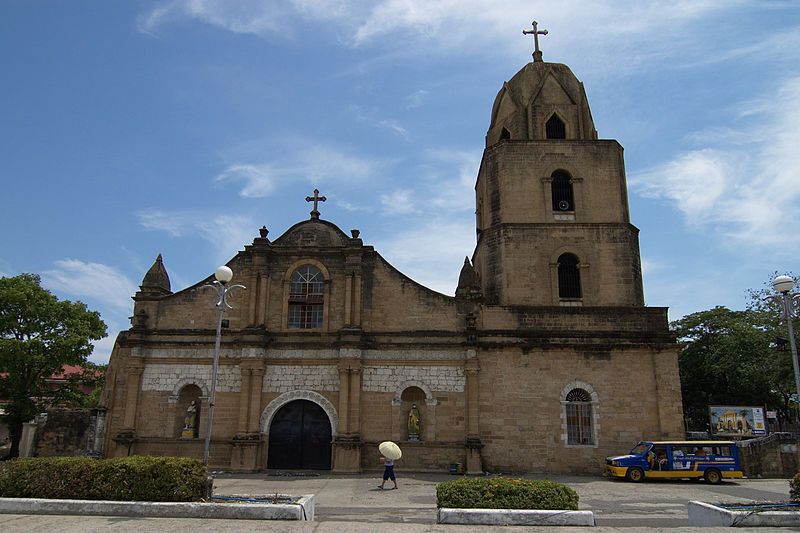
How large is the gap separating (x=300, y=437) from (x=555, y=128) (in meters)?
17.8

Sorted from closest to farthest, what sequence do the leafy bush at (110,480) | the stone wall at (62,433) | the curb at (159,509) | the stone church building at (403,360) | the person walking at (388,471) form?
the curb at (159,509) → the leafy bush at (110,480) → the person walking at (388,471) → the stone church building at (403,360) → the stone wall at (62,433)

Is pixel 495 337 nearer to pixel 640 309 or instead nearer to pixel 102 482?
pixel 640 309

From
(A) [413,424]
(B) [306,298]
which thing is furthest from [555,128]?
(A) [413,424]

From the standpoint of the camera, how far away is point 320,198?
27.0m

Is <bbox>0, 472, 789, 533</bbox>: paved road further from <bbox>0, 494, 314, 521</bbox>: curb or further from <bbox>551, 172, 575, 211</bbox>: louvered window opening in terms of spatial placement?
<bbox>551, 172, 575, 211</bbox>: louvered window opening

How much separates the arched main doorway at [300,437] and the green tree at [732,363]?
19379mm

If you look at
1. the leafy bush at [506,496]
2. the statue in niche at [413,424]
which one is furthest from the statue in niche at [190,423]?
the leafy bush at [506,496]

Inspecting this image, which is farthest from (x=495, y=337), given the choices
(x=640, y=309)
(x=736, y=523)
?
(x=736, y=523)

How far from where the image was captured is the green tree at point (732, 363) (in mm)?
35656

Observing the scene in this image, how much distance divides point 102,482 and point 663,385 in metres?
19.8

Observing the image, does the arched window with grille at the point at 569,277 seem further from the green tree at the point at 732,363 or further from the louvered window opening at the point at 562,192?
the green tree at the point at 732,363

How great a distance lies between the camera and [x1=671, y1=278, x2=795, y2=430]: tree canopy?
116 feet

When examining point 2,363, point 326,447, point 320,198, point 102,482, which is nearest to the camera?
point 102,482

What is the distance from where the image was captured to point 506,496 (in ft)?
37.8
